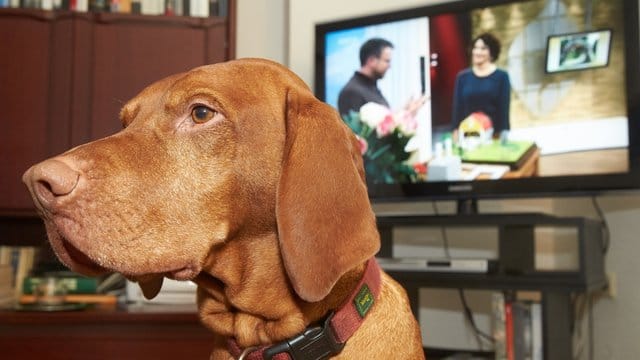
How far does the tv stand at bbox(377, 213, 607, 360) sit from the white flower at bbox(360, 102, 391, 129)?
1.47 feet

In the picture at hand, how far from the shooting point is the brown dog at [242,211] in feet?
3.00

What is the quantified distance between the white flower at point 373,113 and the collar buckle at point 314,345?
151cm

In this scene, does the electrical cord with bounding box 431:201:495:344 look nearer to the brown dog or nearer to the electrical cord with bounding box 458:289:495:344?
the electrical cord with bounding box 458:289:495:344

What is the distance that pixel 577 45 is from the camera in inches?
83.1

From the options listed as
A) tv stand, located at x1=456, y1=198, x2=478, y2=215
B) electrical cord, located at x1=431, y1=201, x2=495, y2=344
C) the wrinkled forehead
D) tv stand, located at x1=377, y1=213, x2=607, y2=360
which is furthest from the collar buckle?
electrical cord, located at x1=431, y1=201, x2=495, y2=344

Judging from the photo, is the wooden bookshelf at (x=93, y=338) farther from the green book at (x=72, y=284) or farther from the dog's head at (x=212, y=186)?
the dog's head at (x=212, y=186)

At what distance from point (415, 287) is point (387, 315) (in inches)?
46.5

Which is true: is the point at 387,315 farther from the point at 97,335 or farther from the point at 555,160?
the point at 97,335

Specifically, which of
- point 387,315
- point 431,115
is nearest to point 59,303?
point 431,115

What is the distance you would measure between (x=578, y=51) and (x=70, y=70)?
202cm

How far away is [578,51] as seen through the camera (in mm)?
2107

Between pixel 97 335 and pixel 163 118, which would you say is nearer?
pixel 163 118

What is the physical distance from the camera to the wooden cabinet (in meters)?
2.79

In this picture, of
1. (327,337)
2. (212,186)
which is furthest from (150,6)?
(327,337)
